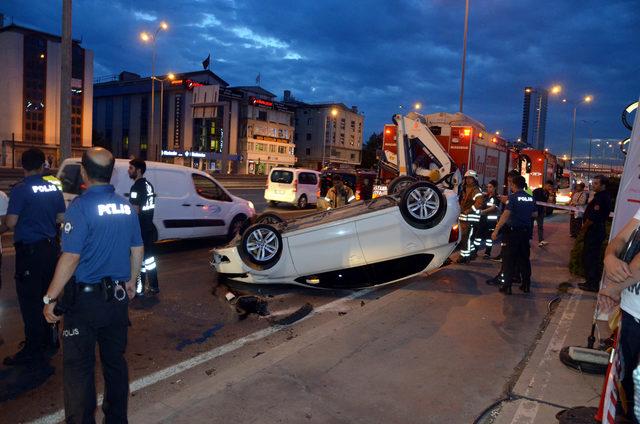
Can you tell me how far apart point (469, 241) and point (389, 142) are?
6.30 m

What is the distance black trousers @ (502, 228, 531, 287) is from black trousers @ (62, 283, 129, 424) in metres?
5.38

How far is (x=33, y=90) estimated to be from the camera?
51188 mm

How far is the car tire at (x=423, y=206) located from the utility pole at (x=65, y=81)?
366 inches

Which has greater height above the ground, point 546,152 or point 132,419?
point 546,152

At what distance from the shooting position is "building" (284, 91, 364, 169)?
270 ft

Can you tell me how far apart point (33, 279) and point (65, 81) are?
1000 cm

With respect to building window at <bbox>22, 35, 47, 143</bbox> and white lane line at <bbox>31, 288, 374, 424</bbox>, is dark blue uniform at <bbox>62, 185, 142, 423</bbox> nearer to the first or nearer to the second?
white lane line at <bbox>31, 288, 374, 424</bbox>

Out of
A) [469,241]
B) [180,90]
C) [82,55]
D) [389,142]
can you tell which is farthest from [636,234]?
[180,90]

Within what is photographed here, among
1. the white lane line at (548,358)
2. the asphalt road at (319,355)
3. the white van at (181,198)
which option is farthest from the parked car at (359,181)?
the white lane line at (548,358)

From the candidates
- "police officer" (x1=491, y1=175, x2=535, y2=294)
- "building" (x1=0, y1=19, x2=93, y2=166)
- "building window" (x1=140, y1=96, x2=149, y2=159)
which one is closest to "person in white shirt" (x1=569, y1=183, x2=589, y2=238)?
A: "police officer" (x1=491, y1=175, x2=535, y2=294)

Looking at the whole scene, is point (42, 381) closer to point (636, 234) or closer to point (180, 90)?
point (636, 234)

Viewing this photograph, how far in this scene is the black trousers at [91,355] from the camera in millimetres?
2959

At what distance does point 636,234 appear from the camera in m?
2.70

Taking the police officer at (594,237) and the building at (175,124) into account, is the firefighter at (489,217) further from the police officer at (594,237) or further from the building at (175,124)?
the building at (175,124)
